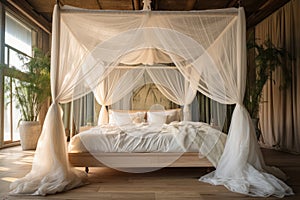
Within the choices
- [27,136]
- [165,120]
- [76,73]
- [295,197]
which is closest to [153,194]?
[295,197]

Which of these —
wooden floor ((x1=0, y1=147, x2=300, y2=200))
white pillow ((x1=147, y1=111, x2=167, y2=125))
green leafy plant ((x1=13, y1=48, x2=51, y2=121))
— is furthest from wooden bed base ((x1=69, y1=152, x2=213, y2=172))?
green leafy plant ((x1=13, y1=48, x2=51, y2=121))

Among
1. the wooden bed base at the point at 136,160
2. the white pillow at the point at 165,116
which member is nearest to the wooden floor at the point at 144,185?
the wooden bed base at the point at 136,160

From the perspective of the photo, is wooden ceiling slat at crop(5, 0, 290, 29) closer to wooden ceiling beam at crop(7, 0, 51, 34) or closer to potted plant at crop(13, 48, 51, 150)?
wooden ceiling beam at crop(7, 0, 51, 34)

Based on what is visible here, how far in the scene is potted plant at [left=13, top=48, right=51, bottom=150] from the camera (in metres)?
5.52

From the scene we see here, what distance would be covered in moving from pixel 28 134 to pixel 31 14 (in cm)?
259

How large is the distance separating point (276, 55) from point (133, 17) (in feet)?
11.3

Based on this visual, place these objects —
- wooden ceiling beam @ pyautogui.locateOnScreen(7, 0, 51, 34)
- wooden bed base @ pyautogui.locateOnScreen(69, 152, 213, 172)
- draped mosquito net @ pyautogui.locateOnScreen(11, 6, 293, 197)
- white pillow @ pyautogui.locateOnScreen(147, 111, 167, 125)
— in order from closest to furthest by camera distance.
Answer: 1. draped mosquito net @ pyautogui.locateOnScreen(11, 6, 293, 197)
2. wooden bed base @ pyautogui.locateOnScreen(69, 152, 213, 172)
3. white pillow @ pyautogui.locateOnScreen(147, 111, 167, 125)
4. wooden ceiling beam @ pyautogui.locateOnScreen(7, 0, 51, 34)

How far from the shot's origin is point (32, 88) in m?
5.60

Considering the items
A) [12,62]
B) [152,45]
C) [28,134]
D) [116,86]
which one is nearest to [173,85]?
[116,86]

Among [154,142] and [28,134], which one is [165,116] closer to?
[154,142]

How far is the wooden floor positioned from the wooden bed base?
0.17 meters

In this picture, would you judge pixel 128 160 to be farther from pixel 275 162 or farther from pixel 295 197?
pixel 275 162

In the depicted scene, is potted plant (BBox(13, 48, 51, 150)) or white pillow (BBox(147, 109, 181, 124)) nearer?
white pillow (BBox(147, 109, 181, 124))

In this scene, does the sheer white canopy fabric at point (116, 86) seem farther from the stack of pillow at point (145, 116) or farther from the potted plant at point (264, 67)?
the potted plant at point (264, 67)
